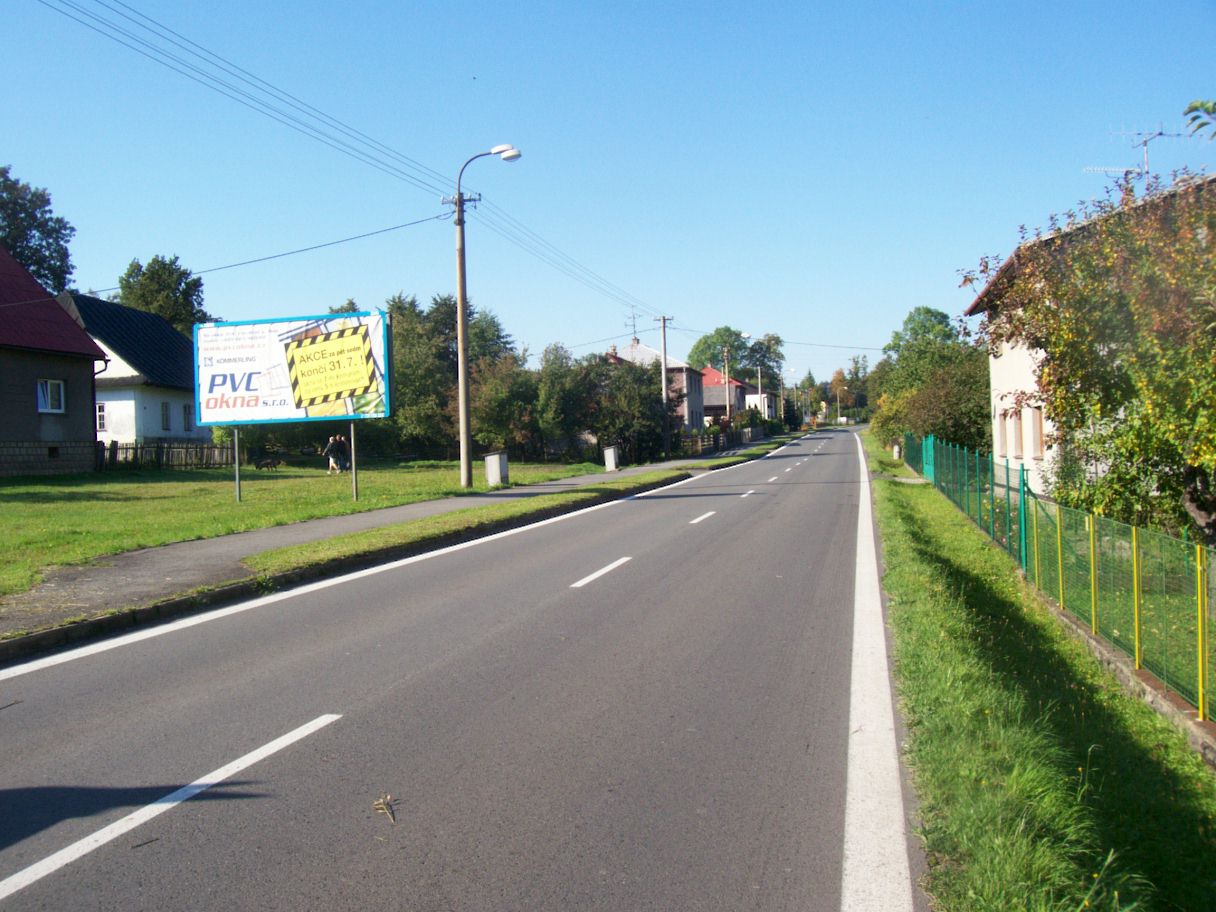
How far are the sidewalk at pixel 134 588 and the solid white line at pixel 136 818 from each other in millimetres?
3717

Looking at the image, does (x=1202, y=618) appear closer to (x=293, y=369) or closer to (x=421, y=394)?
(x=293, y=369)

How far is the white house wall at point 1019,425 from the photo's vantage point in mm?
21938

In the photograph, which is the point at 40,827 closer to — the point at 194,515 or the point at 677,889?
the point at 677,889

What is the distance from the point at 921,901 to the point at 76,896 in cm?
321

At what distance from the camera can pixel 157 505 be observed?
21.8 m

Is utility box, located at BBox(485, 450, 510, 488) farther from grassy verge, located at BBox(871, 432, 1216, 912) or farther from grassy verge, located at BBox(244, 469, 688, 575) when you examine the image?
grassy verge, located at BBox(871, 432, 1216, 912)

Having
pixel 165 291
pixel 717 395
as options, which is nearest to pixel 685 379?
pixel 717 395

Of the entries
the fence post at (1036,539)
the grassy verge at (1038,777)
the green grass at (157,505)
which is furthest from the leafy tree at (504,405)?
the grassy verge at (1038,777)

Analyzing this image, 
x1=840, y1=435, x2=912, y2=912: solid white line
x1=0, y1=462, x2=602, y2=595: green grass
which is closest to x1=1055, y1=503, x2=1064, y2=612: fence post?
x1=840, y1=435, x2=912, y2=912: solid white line

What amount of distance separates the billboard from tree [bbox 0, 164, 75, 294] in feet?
145

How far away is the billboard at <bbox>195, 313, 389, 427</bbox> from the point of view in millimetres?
23656

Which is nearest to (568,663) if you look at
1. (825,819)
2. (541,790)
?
(541,790)

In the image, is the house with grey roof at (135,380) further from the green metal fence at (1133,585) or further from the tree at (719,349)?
the tree at (719,349)

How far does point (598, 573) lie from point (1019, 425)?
18.3 metres
